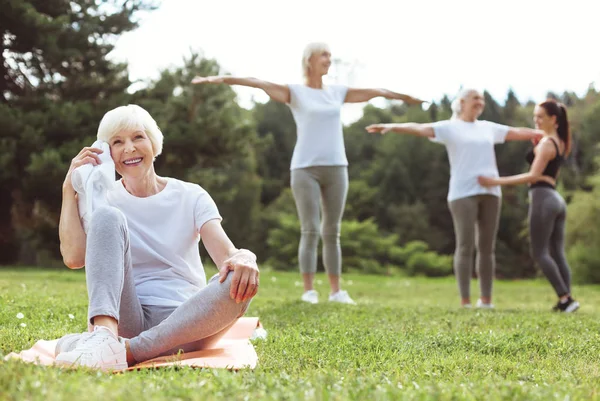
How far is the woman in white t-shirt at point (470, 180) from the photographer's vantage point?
6.97 metres

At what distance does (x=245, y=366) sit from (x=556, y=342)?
200 centimetres

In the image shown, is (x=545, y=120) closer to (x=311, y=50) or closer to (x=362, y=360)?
(x=311, y=50)

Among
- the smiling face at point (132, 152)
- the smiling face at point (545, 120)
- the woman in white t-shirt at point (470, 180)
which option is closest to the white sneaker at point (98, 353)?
the smiling face at point (132, 152)

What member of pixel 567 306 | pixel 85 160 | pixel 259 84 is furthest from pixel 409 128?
pixel 85 160

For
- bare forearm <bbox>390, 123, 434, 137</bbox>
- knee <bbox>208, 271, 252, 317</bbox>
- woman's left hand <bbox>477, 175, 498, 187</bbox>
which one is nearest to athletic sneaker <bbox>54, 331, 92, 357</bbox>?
knee <bbox>208, 271, 252, 317</bbox>

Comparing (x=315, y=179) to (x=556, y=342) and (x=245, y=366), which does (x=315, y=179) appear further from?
(x=245, y=366)

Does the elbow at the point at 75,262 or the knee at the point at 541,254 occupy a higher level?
the elbow at the point at 75,262

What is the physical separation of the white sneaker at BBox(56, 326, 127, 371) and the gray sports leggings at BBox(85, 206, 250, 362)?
0.31 feet

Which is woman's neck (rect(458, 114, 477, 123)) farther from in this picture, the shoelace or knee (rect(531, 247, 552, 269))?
the shoelace

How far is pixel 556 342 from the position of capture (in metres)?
3.94

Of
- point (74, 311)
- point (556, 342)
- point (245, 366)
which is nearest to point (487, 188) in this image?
point (556, 342)

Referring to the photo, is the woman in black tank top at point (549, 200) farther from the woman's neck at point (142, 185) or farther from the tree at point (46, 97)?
the tree at point (46, 97)

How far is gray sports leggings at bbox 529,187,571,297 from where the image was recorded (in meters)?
6.76

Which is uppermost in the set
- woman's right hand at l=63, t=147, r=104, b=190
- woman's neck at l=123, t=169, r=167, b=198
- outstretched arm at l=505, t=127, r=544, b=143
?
woman's right hand at l=63, t=147, r=104, b=190
